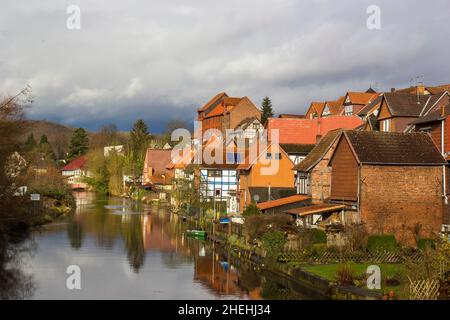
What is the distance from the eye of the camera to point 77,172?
133 m

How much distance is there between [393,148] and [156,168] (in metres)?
67.7

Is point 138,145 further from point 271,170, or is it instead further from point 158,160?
point 271,170

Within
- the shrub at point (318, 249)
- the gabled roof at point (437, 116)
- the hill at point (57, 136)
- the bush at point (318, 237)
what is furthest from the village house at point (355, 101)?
the hill at point (57, 136)

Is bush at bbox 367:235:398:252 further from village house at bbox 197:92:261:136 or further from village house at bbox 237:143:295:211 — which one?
village house at bbox 197:92:261:136

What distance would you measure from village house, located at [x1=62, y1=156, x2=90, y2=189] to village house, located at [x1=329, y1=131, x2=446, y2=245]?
9301 centimetres

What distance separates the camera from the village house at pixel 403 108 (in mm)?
46469

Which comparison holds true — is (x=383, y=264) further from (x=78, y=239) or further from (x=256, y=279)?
(x=78, y=239)

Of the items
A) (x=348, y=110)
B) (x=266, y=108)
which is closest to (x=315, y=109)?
(x=348, y=110)

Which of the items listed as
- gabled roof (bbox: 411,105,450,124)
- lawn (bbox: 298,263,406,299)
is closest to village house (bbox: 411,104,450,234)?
gabled roof (bbox: 411,105,450,124)

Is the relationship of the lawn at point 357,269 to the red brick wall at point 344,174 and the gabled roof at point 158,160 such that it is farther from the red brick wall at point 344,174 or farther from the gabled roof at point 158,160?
the gabled roof at point 158,160

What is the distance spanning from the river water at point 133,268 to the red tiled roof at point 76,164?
84.1m

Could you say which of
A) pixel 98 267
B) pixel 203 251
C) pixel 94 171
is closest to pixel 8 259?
pixel 98 267

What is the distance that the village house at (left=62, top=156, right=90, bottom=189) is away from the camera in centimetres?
12256
